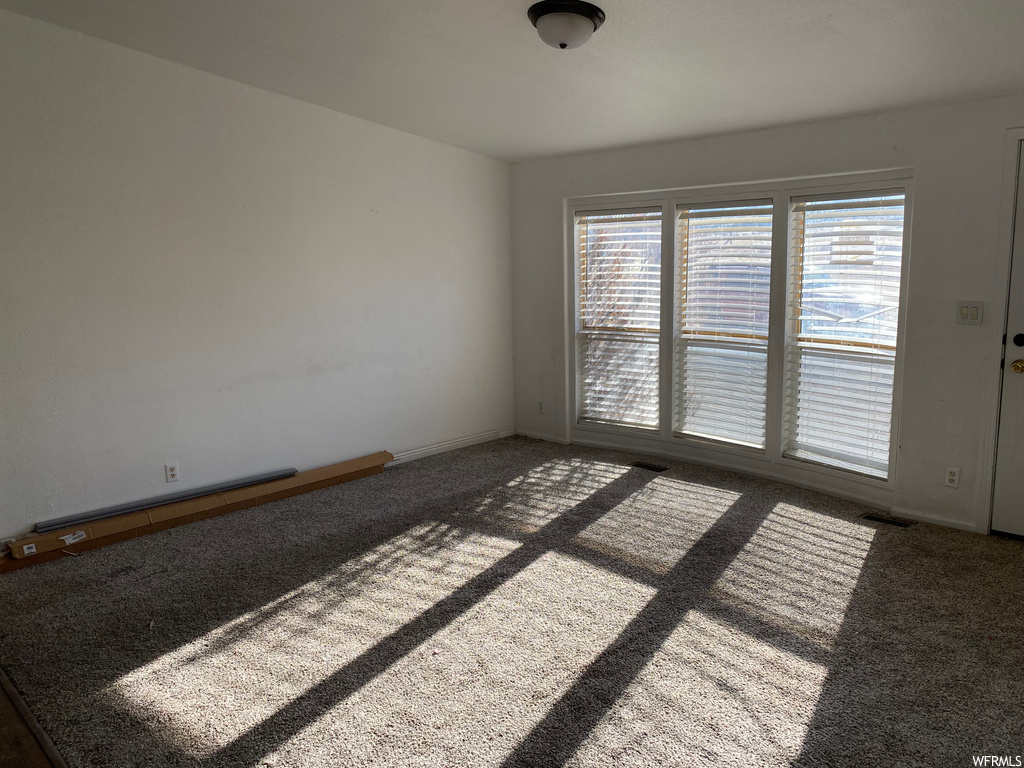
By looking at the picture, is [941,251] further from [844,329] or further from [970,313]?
[844,329]

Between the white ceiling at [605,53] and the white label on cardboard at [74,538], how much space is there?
243 cm

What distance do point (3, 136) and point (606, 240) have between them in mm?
3768

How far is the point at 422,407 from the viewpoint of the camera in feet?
16.8

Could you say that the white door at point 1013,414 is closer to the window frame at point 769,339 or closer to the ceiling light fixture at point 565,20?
the window frame at point 769,339

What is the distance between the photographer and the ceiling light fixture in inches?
96.4

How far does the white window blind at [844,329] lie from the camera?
387 cm

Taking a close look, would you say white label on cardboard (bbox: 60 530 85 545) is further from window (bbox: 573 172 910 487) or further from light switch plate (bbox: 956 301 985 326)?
light switch plate (bbox: 956 301 985 326)

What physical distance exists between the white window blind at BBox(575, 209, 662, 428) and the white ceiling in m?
1.05

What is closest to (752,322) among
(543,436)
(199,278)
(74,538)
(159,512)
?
(543,436)

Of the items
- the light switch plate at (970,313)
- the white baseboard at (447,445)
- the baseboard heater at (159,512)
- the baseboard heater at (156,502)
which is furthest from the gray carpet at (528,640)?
the light switch plate at (970,313)

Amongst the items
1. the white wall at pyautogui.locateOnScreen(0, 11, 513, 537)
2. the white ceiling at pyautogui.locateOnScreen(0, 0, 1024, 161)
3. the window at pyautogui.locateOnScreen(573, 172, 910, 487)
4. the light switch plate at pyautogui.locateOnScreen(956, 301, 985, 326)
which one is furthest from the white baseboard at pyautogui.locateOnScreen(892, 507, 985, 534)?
the white wall at pyautogui.locateOnScreen(0, 11, 513, 537)

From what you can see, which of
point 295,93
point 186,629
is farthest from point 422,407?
point 186,629

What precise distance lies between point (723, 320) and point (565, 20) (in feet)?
8.79

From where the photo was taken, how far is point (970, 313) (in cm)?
351
